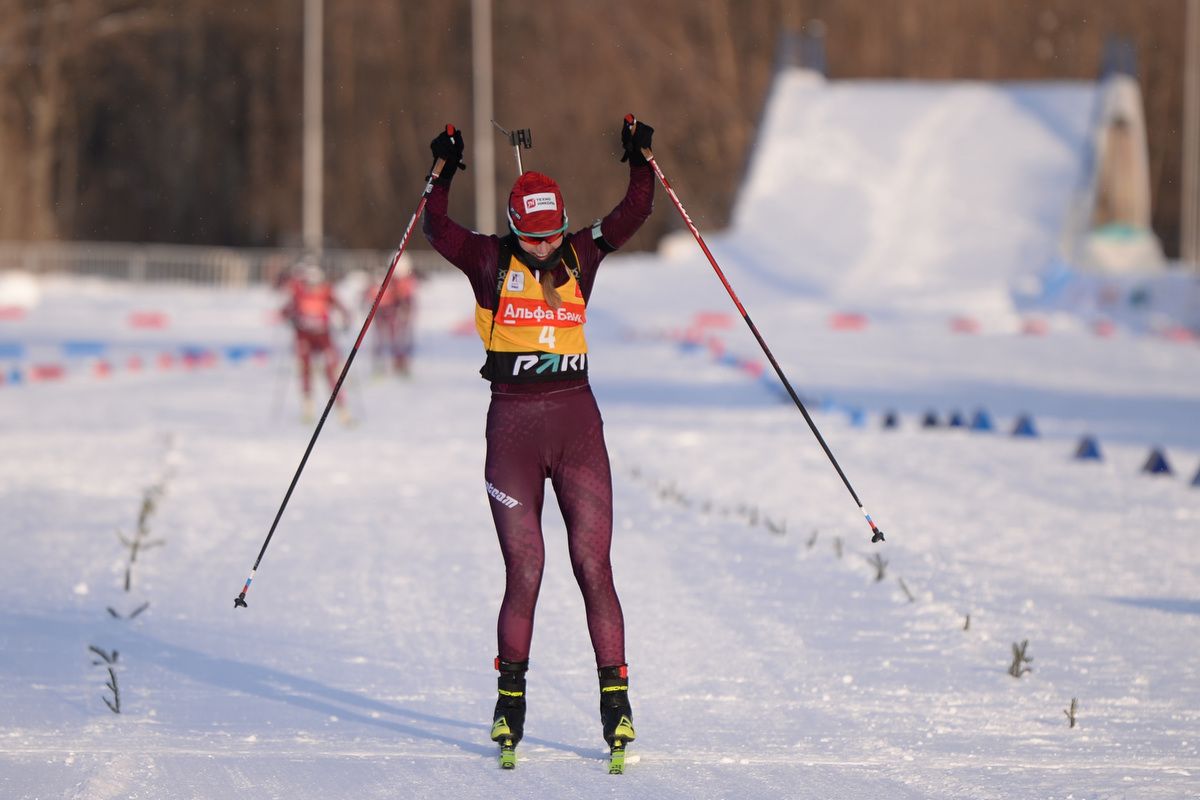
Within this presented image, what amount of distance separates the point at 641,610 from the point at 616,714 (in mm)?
2667

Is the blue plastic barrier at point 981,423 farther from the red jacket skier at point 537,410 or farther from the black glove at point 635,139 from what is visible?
the red jacket skier at point 537,410

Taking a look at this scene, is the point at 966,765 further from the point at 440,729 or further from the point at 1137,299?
the point at 1137,299

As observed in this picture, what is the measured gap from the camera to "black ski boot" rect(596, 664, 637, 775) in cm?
605

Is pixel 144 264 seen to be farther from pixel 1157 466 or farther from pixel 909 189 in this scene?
pixel 1157 466

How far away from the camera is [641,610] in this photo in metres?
8.80

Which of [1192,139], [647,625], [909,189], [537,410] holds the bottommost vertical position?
[647,625]

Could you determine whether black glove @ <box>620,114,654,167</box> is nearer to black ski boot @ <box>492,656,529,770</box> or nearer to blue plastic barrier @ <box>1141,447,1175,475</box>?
black ski boot @ <box>492,656,529,770</box>

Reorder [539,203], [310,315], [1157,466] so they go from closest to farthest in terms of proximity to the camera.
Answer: [539,203] → [1157,466] → [310,315]

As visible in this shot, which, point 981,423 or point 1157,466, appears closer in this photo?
point 1157,466

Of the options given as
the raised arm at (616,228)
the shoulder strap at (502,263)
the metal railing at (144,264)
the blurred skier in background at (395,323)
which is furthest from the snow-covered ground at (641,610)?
the metal railing at (144,264)

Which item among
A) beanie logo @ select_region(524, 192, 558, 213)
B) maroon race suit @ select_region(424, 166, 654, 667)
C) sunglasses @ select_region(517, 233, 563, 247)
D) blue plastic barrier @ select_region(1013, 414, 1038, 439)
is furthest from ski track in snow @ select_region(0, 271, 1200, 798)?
beanie logo @ select_region(524, 192, 558, 213)

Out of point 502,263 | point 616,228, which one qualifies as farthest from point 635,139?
point 502,263

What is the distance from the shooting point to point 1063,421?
18.3m

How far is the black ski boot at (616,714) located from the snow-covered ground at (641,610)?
0.28 ft
